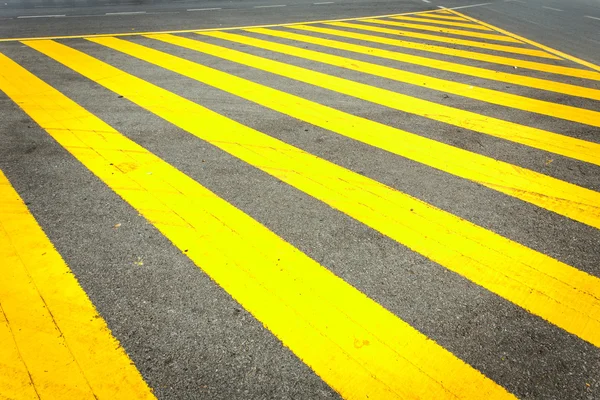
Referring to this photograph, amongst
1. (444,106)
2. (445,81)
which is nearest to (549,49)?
(445,81)

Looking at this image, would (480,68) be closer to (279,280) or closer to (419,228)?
(419,228)

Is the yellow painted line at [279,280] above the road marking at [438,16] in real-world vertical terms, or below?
below

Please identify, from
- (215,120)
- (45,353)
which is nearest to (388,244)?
(45,353)

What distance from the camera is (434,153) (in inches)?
183

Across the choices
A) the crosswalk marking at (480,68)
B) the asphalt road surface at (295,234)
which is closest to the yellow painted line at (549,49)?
the crosswalk marking at (480,68)

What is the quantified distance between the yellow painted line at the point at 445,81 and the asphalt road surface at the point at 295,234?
0.06 metres

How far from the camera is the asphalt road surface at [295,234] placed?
232cm

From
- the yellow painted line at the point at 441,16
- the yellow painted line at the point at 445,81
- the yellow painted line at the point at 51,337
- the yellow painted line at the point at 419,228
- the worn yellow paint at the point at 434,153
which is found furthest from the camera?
the yellow painted line at the point at 441,16

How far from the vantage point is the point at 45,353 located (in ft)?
7.67

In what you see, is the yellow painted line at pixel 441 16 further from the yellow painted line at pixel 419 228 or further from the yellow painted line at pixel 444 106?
the yellow painted line at pixel 419 228

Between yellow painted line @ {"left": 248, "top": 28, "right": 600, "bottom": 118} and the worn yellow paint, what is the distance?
3.16 ft

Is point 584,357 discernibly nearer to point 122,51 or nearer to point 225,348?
point 225,348

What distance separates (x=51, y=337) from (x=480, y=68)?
7459 millimetres

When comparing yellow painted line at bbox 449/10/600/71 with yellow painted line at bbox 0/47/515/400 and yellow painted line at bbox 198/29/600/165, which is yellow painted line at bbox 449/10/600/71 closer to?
yellow painted line at bbox 198/29/600/165
